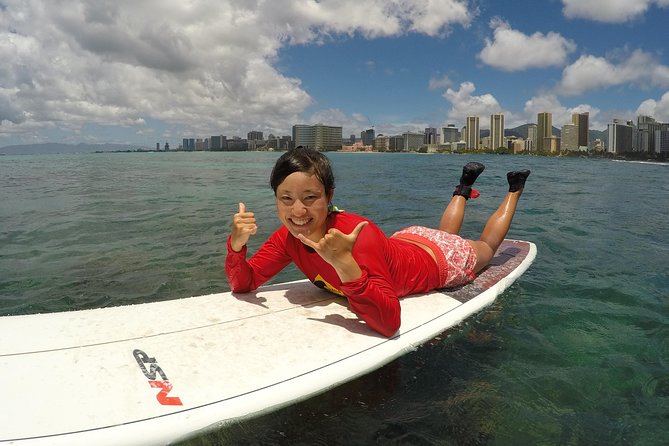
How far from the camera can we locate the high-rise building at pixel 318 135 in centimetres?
16762

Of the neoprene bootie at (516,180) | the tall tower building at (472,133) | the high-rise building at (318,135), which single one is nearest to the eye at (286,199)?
the neoprene bootie at (516,180)

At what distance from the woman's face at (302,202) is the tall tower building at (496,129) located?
192m

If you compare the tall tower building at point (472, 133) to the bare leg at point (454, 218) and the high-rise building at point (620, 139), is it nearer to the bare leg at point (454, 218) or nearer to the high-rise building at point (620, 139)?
the high-rise building at point (620, 139)

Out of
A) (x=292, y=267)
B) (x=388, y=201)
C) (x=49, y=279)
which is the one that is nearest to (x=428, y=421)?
(x=292, y=267)

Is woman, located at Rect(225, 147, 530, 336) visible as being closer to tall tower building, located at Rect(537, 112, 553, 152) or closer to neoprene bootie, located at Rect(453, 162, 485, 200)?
neoprene bootie, located at Rect(453, 162, 485, 200)

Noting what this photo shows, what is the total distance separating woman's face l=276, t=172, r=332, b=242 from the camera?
267cm

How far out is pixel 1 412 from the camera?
1.96 meters

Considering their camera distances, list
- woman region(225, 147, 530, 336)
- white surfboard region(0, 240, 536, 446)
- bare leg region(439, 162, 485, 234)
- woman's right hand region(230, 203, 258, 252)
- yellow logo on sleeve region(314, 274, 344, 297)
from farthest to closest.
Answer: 1. bare leg region(439, 162, 485, 234)
2. yellow logo on sleeve region(314, 274, 344, 297)
3. woman's right hand region(230, 203, 258, 252)
4. woman region(225, 147, 530, 336)
5. white surfboard region(0, 240, 536, 446)

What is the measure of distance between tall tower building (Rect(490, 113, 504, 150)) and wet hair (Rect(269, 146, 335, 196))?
19200 centimetres

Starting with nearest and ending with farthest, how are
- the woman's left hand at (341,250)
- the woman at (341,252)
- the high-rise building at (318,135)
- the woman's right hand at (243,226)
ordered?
the woman's left hand at (341,250)
the woman at (341,252)
the woman's right hand at (243,226)
the high-rise building at (318,135)

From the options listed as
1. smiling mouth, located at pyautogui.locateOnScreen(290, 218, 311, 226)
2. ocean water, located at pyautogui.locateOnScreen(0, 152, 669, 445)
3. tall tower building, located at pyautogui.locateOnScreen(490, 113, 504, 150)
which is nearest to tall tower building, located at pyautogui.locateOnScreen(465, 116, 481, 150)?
tall tower building, located at pyautogui.locateOnScreen(490, 113, 504, 150)

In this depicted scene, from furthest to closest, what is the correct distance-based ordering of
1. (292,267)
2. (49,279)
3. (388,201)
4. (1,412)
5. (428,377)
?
(388,201), (292,267), (49,279), (428,377), (1,412)

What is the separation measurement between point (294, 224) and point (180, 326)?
114cm

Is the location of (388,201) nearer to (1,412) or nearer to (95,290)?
(95,290)
